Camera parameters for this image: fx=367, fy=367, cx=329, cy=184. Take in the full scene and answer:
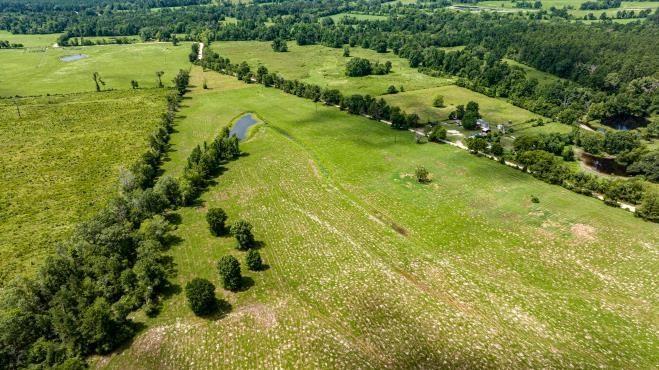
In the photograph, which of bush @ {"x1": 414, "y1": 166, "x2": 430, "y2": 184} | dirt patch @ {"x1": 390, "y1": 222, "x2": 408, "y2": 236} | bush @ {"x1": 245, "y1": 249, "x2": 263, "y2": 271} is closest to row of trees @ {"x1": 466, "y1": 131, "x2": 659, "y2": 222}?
bush @ {"x1": 414, "y1": 166, "x2": 430, "y2": 184}

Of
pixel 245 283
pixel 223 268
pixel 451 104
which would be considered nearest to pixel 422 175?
pixel 245 283

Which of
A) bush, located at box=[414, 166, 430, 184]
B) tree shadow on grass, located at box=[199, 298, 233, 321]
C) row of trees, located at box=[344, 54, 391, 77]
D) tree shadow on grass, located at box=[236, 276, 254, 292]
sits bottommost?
tree shadow on grass, located at box=[199, 298, 233, 321]

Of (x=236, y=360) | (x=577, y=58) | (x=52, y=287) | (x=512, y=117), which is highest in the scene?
(x=577, y=58)

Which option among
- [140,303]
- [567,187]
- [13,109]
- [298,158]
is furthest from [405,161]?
[13,109]

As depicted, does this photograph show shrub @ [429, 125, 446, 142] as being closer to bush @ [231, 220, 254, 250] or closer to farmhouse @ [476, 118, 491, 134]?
farmhouse @ [476, 118, 491, 134]

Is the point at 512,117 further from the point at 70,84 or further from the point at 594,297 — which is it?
the point at 70,84

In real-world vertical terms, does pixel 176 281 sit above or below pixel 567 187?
below
